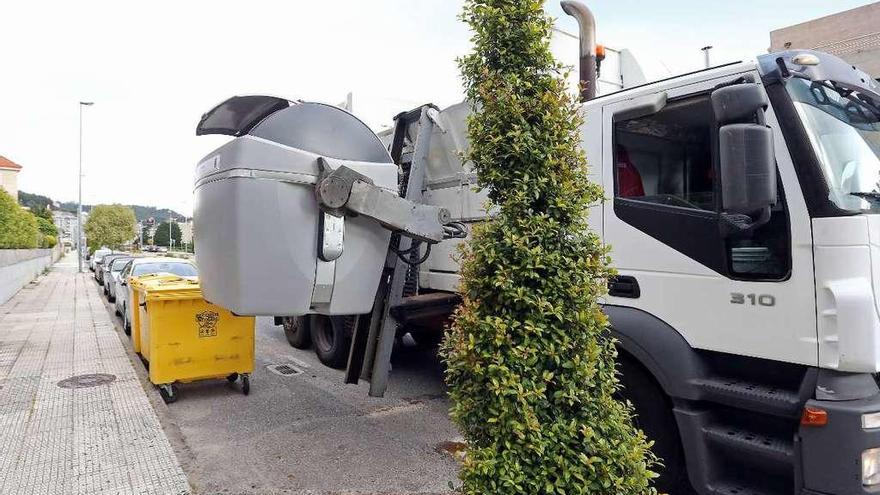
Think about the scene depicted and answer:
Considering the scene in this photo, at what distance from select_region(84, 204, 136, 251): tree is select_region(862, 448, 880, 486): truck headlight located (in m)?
61.7

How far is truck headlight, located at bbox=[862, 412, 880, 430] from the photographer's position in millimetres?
2371

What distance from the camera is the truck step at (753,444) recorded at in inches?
102

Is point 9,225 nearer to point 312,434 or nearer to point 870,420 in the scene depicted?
point 312,434

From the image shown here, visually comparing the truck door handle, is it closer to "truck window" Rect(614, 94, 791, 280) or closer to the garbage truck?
the garbage truck

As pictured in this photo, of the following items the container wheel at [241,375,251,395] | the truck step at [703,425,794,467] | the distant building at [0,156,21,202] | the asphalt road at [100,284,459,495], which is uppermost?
the distant building at [0,156,21,202]

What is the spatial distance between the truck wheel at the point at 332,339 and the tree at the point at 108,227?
5579cm

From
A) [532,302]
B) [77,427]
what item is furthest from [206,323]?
[532,302]

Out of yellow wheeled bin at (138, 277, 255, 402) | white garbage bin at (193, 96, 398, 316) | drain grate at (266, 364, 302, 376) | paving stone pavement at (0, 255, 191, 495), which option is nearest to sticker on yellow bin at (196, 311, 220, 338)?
yellow wheeled bin at (138, 277, 255, 402)

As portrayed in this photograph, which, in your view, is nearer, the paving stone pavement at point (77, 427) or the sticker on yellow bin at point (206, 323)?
the paving stone pavement at point (77, 427)

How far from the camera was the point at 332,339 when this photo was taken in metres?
6.78

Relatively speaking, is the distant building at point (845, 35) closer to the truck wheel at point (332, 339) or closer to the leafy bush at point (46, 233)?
the truck wheel at point (332, 339)

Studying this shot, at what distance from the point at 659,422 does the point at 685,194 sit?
1318 millimetres

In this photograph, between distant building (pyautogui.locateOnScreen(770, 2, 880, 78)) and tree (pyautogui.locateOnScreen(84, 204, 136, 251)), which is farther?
tree (pyautogui.locateOnScreen(84, 204, 136, 251))

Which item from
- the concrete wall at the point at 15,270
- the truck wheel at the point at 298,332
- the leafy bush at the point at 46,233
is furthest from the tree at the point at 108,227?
the truck wheel at the point at 298,332
